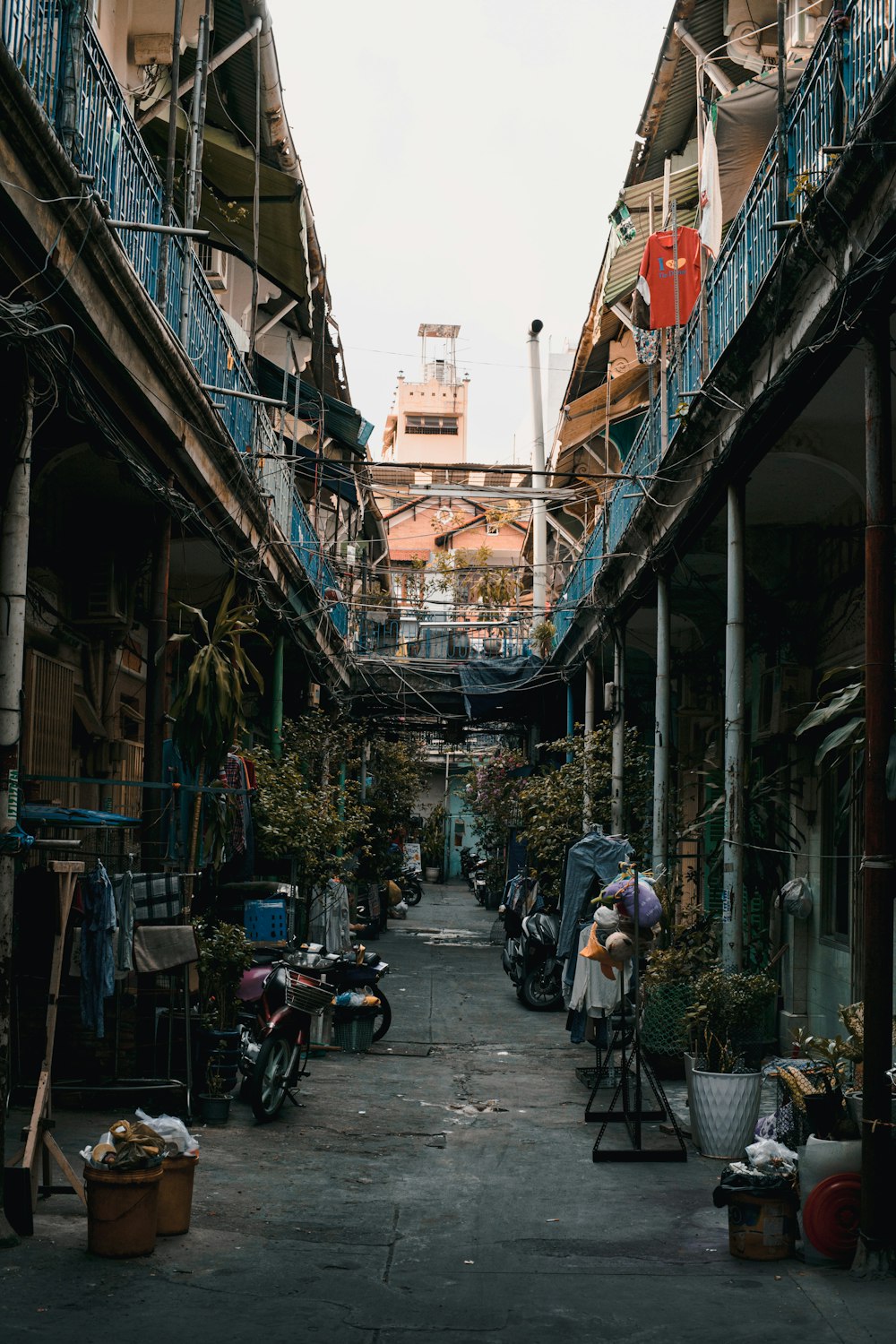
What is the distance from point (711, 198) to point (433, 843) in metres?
35.6

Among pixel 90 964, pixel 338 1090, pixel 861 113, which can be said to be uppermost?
pixel 861 113

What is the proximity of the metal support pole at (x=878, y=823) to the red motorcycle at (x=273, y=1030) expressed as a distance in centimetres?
471

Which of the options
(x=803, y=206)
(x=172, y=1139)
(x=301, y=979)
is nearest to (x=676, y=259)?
(x=803, y=206)

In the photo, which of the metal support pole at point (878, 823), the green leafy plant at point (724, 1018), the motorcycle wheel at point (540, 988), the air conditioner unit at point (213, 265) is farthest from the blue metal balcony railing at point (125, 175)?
the motorcycle wheel at point (540, 988)

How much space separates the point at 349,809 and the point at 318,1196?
38.3ft

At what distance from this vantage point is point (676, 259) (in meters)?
11.2

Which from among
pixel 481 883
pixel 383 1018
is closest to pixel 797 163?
pixel 383 1018

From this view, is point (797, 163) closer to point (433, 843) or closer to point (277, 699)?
point (277, 699)

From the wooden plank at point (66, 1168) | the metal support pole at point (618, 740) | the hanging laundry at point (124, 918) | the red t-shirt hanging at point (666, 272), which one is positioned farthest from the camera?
the metal support pole at point (618, 740)

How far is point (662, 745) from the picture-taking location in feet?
39.8

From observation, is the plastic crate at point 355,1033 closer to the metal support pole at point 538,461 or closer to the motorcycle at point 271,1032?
the motorcycle at point 271,1032

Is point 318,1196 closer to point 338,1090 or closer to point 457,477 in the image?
point 338,1090

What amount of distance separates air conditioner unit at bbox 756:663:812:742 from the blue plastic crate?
16.0ft

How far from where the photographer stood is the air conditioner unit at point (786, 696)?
12.0 meters
